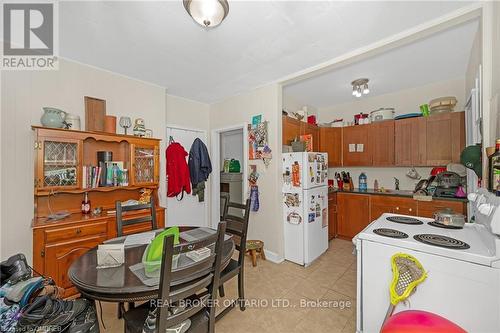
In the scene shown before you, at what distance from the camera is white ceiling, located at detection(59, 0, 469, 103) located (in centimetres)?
159

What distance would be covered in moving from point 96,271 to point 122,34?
1.97 meters

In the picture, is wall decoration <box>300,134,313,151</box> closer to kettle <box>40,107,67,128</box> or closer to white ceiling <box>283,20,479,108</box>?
white ceiling <box>283,20,479,108</box>

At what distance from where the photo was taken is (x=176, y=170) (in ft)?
11.4

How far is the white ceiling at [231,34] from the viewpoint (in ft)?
5.22

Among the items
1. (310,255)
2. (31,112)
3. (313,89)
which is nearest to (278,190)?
(310,255)

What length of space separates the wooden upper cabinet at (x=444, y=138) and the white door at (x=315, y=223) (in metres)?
1.65

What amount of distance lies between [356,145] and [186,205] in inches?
130

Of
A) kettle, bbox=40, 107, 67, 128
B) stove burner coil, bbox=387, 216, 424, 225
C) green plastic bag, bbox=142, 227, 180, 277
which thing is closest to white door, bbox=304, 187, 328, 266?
stove burner coil, bbox=387, 216, 424, 225

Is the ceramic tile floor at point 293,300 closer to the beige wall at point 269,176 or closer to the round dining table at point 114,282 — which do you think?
the beige wall at point 269,176

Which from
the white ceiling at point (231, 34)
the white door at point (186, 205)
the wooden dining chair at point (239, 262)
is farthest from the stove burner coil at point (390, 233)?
the white door at point (186, 205)

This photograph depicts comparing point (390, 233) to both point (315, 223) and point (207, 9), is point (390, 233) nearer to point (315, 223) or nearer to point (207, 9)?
point (315, 223)

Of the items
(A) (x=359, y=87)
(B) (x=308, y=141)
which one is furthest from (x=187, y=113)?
(A) (x=359, y=87)

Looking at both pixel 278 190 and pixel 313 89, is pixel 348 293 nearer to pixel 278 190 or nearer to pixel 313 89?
pixel 278 190

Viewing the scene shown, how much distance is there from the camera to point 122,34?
1.88 metres
